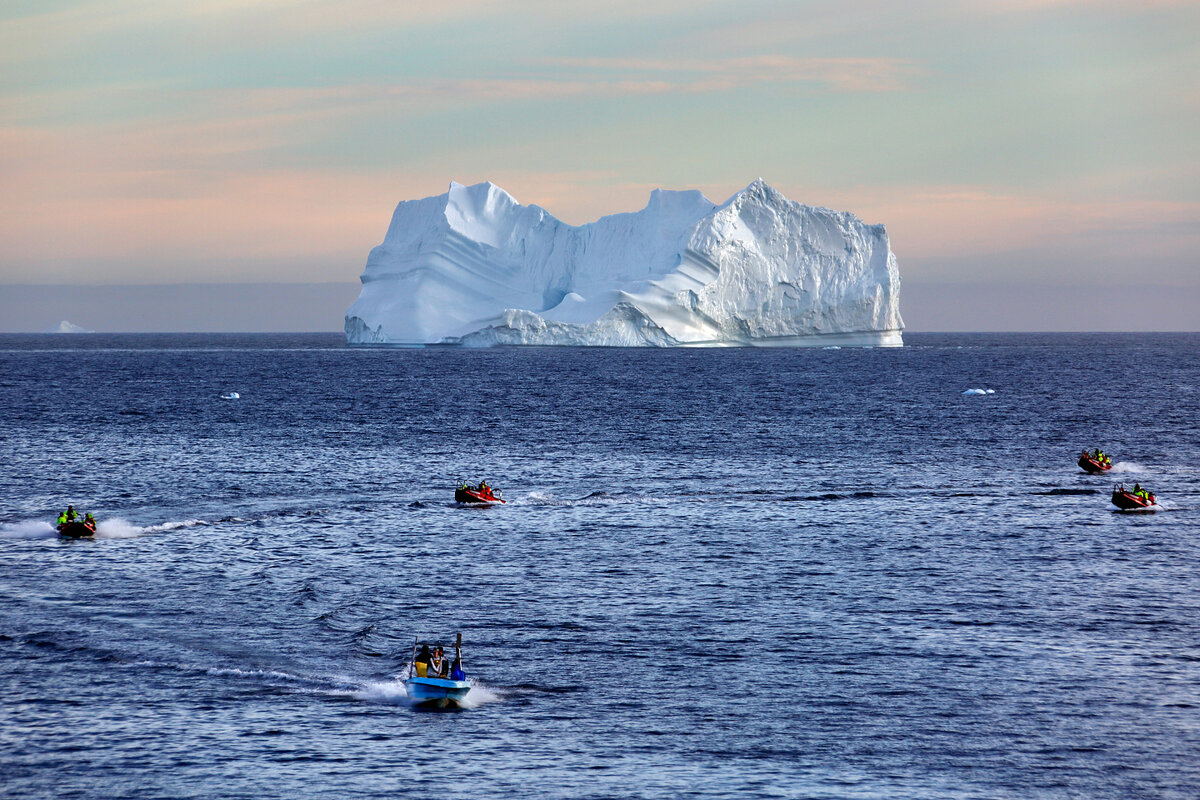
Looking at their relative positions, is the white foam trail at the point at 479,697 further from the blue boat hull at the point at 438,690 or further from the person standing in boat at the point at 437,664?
the person standing in boat at the point at 437,664

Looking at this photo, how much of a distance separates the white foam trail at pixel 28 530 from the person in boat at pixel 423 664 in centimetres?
2145

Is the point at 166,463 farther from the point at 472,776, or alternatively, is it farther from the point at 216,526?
the point at 472,776

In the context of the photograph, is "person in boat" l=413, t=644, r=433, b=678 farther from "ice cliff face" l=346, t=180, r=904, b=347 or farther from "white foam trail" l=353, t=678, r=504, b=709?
"ice cliff face" l=346, t=180, r=904, b=347

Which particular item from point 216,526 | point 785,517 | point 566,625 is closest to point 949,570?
point 785,517

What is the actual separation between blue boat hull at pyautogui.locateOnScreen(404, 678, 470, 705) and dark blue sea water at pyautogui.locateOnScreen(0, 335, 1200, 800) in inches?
15.4

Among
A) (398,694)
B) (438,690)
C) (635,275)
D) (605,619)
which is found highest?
(635,275)

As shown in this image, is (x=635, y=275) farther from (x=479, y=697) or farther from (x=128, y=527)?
(x=479, y=697)

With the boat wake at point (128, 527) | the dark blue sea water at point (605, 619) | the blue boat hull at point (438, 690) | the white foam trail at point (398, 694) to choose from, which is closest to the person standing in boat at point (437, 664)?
the blue boat hull at point (438, 690)

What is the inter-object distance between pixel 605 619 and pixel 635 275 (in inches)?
5038

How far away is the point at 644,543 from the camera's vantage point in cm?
3991

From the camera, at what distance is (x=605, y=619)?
3022 centimetres

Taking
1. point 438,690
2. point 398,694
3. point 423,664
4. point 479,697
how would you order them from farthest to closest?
point 398,694 → point 479,697 → point 423,664 → point 438,690

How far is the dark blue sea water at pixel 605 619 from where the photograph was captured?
70.0 feet

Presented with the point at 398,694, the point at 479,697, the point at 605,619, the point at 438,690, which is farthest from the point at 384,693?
the point at 605,619
